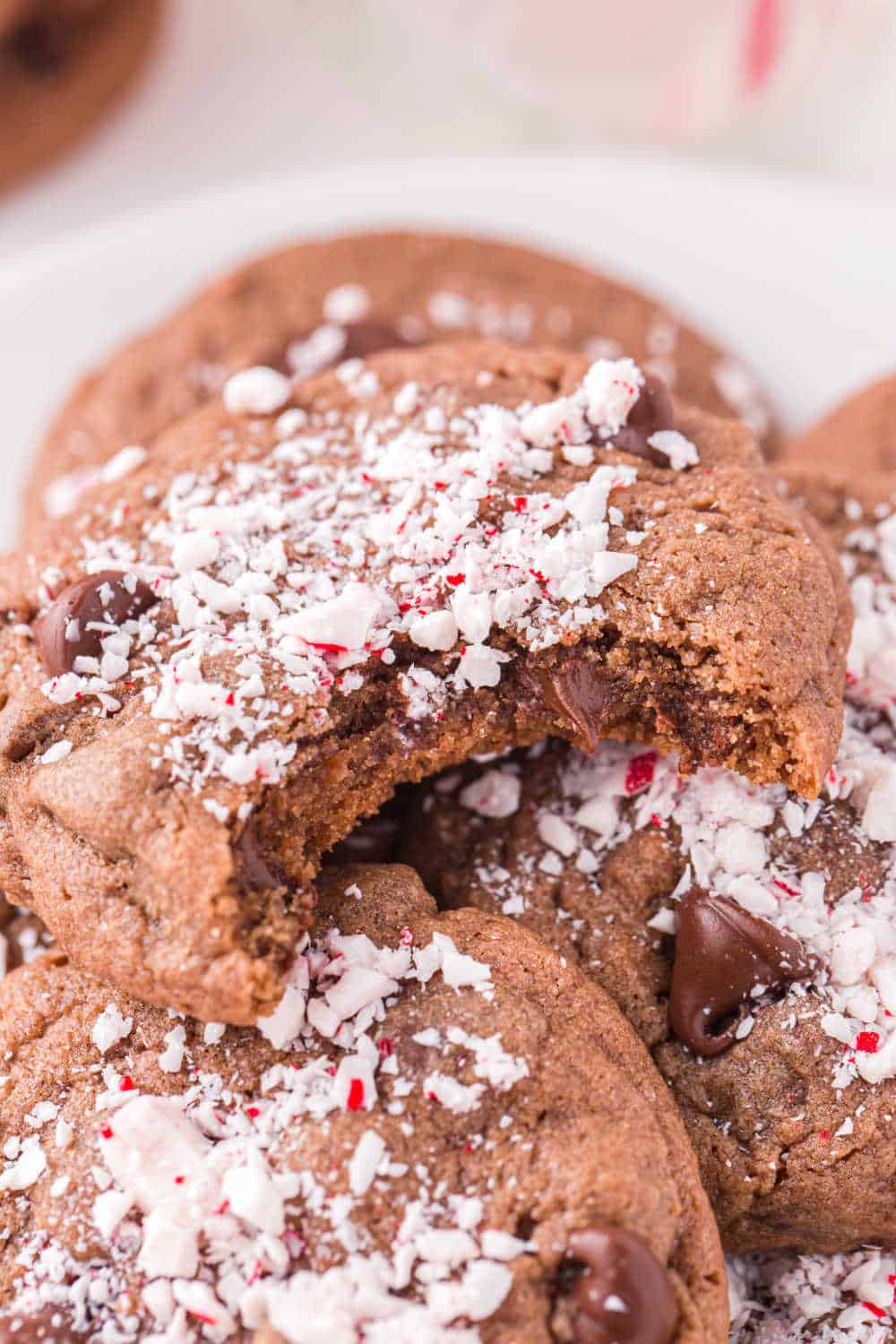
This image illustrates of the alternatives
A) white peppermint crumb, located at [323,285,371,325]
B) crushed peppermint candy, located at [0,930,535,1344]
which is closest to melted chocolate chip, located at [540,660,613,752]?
crushed peppermint candy, located at [0,930,535,1344]

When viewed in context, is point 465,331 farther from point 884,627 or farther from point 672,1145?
point 672,1145

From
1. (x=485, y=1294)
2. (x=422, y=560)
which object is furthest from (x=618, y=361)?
(x=485, y=1294)

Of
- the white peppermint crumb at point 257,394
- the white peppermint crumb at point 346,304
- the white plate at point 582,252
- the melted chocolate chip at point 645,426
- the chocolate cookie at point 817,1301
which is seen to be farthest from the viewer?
the white plate at point 582,252

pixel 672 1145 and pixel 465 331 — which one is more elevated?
pixel 465 331

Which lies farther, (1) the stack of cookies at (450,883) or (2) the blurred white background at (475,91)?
(2) the blurred white background at (475,91)

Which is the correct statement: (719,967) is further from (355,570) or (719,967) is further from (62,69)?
(62,69)

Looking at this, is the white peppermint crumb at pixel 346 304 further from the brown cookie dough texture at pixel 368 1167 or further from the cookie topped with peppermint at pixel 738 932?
the brown cookie dough texture at pixel 368 1167

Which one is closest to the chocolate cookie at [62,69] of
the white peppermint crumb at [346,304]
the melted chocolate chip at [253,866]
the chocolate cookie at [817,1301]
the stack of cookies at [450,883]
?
the white peppermint crumb at [346,304]
